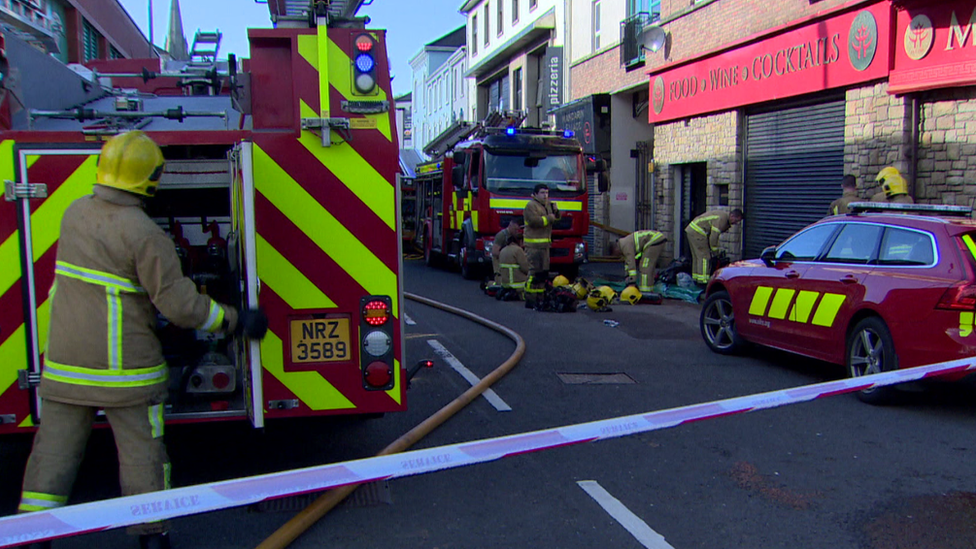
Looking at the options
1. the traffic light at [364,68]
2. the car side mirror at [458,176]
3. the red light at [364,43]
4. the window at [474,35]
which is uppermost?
the window at [474,35]

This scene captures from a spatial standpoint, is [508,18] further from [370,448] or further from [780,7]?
[370,448]

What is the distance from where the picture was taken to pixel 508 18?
35.5m

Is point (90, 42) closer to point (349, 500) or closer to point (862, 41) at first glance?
point (862, 41)

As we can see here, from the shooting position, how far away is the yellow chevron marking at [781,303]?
814 centimetres

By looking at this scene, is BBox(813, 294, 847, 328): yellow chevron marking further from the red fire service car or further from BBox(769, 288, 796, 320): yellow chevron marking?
BBox(769, 288, 796, 320): yellow chevron marking

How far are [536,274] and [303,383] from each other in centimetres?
921

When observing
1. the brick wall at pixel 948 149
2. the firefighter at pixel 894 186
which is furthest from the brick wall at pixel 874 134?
the firefighter at pixel 894 186

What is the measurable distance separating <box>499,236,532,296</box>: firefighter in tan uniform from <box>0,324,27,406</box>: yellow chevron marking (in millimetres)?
9781

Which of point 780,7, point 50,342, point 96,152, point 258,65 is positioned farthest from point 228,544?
point 780,7

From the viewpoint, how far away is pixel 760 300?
8.56 meters

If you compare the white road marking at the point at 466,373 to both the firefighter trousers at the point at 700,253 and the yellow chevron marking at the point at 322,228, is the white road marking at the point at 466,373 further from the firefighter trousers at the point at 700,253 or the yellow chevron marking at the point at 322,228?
the firefighter trousers at the point at 700,253

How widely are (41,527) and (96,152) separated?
6.72 ft

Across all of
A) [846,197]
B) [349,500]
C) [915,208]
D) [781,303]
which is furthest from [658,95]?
[349,500]

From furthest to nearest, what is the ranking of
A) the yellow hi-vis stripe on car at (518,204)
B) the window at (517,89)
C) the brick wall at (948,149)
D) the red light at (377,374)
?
the window at (517,89) < the yellow hi-vis stripe on car at (518,204) < the brick wall at (948,149) < the red light at (377,374)
